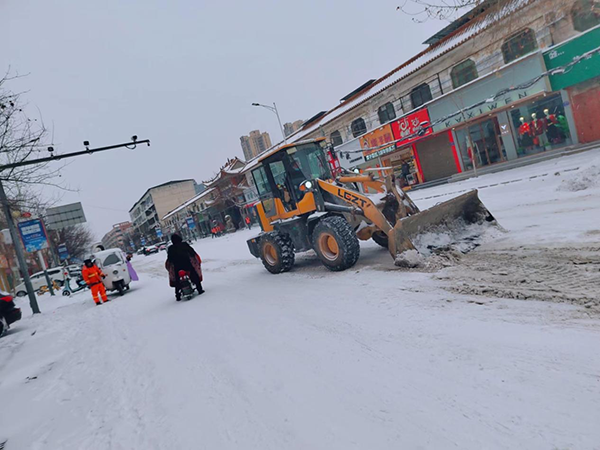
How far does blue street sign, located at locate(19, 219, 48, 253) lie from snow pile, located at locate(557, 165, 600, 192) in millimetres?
18848

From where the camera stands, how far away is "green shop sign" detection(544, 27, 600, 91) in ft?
50.0

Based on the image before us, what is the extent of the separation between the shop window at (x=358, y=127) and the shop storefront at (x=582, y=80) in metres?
12.8

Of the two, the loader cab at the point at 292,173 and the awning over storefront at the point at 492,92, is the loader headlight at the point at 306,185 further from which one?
the awning over storefront at the point at 492,92

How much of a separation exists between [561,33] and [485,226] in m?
15.3

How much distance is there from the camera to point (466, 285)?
4.55 m

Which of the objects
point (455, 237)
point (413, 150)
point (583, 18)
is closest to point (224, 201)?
point (413, 150)

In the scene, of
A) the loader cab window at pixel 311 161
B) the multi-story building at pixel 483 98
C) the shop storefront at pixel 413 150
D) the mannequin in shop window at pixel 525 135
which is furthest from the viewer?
the shop storefront at pixel 413 150

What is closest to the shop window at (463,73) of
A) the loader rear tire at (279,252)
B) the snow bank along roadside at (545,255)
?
the snow bank along roadside at (545,255)

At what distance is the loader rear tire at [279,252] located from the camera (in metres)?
8.38

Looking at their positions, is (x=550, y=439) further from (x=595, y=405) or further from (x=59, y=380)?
(x=59, y=380)

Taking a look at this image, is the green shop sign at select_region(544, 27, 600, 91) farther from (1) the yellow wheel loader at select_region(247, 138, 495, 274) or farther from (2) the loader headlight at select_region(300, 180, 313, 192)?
(2) the loader headlight at select_region(300, 180, 313, 192)

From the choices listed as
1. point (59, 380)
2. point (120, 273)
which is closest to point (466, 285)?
point (59, 380)

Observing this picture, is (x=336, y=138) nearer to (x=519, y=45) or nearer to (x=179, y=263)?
(x=519, y=45)

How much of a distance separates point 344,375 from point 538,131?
66.8 ft
